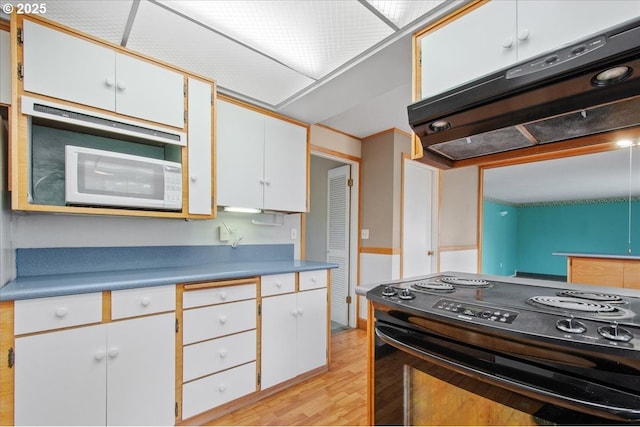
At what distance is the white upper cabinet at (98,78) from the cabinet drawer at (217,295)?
1104 mm

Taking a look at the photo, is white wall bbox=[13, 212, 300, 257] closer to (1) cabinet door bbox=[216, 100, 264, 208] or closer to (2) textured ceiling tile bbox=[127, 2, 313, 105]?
(1) cabinet door bbox=[216, 100, 264, 208]

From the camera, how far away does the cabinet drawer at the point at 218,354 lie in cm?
169

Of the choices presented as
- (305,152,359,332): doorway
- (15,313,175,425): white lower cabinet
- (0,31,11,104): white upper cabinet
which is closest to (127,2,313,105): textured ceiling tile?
(0,31,11,104): white upper cabinet

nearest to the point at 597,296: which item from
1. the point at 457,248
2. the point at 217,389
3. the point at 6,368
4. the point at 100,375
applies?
the point at 217,389

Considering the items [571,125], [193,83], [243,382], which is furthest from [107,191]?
[571,125]

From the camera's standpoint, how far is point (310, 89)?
2.15 m

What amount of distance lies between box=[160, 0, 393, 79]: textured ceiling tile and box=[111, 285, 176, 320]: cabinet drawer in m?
1.47

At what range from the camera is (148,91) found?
176cm

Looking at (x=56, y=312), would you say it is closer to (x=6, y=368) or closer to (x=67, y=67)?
(x=6, y=368)

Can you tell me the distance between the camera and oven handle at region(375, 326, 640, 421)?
0.64m

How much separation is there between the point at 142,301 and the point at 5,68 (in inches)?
53.9

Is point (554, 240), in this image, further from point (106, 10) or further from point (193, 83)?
point (106, 10)

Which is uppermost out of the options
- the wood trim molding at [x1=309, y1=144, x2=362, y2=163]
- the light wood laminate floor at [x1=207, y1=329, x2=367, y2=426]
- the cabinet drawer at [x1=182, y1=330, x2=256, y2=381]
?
the wood trim molding at [x1=309, y1=144, x2=362, y2=163]

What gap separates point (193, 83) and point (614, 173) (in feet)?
21.8
